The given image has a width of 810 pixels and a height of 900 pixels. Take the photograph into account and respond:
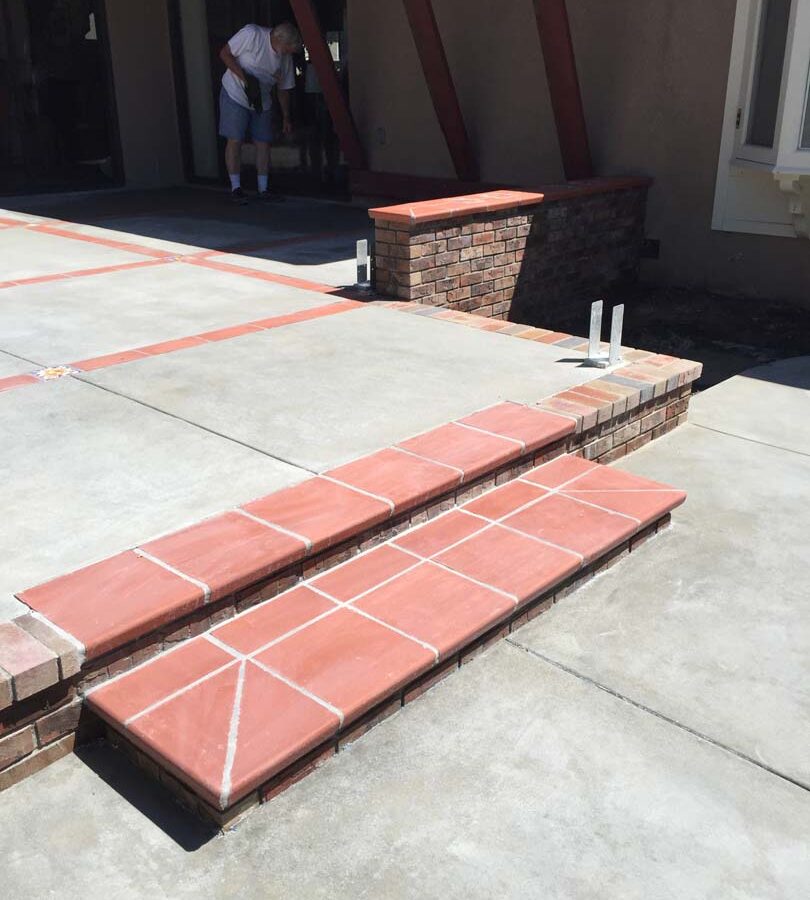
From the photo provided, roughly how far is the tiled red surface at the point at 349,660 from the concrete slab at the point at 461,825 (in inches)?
5.4

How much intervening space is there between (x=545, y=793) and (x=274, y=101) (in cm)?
964

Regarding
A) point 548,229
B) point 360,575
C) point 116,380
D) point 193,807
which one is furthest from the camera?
point 548,229

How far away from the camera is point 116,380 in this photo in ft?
14.4

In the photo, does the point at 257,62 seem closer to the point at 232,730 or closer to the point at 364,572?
the point at 364,572

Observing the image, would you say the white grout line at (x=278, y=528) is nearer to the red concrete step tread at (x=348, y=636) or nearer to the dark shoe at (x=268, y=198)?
the red concrete step tread at (x=348, y=636)

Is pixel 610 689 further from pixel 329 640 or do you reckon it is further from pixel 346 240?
pixel 346 240

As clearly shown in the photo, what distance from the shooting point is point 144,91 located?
11430 mm

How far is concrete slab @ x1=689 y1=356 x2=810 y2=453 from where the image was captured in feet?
15.8

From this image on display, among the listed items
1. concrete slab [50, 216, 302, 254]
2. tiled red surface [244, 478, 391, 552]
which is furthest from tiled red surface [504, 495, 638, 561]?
concrete slab [50, 216, 302, 254]

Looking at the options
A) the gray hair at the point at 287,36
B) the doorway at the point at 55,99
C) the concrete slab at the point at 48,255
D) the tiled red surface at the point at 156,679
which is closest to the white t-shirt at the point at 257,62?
the gray hair at the point at 287,36

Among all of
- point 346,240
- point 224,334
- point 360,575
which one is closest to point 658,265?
point 346,240

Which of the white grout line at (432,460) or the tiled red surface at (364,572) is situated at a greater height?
the white grout line at (432,460)

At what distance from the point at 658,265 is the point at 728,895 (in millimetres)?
6660

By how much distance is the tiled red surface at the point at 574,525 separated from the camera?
10.8 ft
